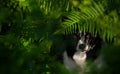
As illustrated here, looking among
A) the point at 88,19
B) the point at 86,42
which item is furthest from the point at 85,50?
the point at 88,19

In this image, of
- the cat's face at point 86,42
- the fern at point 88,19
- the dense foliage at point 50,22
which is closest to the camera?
the dense foliage at point 50,22

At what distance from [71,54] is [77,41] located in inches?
5.5

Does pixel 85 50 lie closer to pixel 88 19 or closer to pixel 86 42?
pixel 86 42

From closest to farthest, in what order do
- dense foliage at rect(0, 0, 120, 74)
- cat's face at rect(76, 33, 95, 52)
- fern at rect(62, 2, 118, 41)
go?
1. dense foliage at rect(0, 0, 120, 74)
2. fern at rect(62, 2, 118, 41)
3. cat's face at rect(76, 33, 95, 52)

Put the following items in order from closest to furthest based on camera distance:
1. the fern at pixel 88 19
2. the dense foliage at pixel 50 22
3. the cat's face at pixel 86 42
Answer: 1. the dense foliage at pixel 50 22
2. the fern at pixel 88 19
3. the cat's face at pixel 86 42

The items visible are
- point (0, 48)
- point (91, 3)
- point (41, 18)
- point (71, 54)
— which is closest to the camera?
point (0, 48)

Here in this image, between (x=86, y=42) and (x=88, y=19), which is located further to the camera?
(x=86, y=42)

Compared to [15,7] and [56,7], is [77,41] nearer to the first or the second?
[56,7]

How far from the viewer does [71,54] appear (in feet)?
6.97

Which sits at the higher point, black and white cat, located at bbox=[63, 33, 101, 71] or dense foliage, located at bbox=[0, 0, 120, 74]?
dense foliage, located at bbox=[0, 0, 120, 74]

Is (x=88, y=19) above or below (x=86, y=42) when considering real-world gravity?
above

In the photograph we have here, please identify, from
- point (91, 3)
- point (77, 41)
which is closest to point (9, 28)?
point (77, 41)

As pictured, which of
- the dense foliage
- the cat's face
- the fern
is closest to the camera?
the dense foliage

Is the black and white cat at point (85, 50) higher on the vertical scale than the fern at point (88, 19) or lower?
lower
